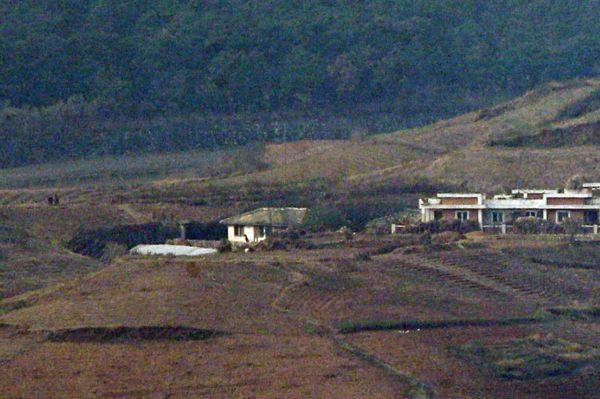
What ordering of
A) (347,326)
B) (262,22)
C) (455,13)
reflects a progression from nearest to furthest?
(347,326) → (262,22) → (455,13)

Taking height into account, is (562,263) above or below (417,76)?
below

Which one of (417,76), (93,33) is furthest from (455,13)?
(93,33)

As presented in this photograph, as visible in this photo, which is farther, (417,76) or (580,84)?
(417,76)

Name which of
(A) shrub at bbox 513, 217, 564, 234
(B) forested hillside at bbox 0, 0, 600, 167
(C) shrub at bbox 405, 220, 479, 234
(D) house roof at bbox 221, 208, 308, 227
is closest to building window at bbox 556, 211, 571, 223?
(A) shrub at bbox 513, 217, 564, 234

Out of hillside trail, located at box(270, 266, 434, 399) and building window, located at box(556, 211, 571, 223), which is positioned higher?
building window, located at box(556, 211, 571, 223)

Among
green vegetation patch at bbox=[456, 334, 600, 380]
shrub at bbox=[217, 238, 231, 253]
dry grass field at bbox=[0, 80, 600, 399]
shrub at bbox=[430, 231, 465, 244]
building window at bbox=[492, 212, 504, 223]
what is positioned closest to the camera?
dry grass field at bbox=[0, 80, 600, 399]

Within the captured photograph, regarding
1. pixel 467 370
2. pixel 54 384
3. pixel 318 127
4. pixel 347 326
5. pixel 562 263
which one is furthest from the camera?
pixel 318 127

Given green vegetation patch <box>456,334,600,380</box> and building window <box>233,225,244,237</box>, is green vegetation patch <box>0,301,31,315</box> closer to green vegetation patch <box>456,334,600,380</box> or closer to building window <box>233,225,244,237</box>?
green vegetation patch <box>456,334,600,380</box>

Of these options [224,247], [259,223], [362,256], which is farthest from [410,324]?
[259,223]

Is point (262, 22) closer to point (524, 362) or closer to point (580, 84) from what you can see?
point (580, 84)
